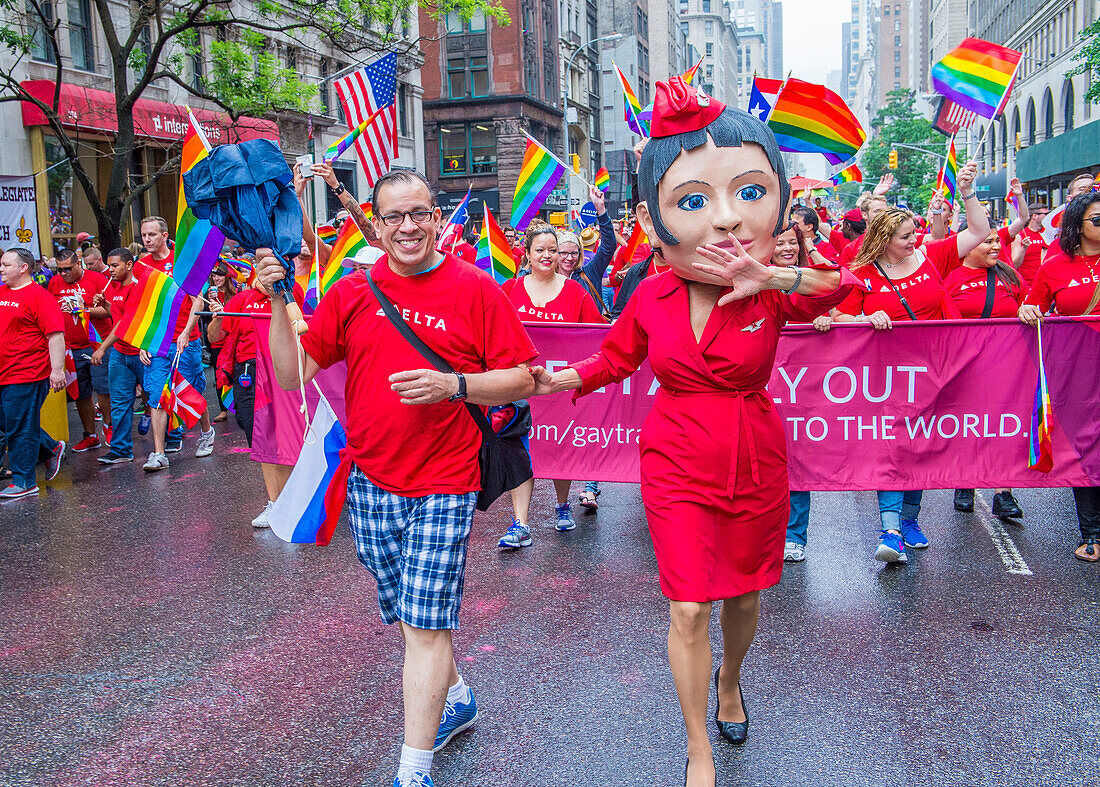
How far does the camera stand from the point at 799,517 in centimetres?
603

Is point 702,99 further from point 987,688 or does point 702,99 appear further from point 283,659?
point 283,659

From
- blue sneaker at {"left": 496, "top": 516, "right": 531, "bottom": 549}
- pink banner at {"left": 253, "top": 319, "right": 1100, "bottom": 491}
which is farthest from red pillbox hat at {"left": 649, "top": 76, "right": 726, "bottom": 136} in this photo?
blue sneaker at {"left": 496, "top": 516, "right": 531, "bottom": 549}

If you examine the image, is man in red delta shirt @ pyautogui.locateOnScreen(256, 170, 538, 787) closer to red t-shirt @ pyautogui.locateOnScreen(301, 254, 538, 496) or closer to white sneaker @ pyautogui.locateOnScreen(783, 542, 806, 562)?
red t-shirt @ pyautogui.locateOnScreen(301, 254, 538, 496)

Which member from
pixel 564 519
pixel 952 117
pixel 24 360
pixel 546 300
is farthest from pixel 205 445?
pixel 952 117

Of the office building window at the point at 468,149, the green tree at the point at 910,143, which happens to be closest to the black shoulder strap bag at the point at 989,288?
the office building window at the point at 468,149

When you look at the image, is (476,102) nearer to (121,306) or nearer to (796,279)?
(121,306)

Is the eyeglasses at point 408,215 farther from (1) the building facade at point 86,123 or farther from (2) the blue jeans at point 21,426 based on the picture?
(1) the building facade at point 86,123

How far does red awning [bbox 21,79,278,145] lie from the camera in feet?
59.9

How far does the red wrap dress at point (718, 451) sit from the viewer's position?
3.31 metres

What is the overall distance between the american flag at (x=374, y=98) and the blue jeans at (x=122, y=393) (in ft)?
13.0

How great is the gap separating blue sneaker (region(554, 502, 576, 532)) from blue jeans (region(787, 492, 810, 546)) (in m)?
1.53

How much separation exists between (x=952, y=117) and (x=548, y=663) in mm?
5606

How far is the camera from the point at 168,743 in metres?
3.84

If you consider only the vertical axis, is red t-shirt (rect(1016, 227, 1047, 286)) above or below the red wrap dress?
above
